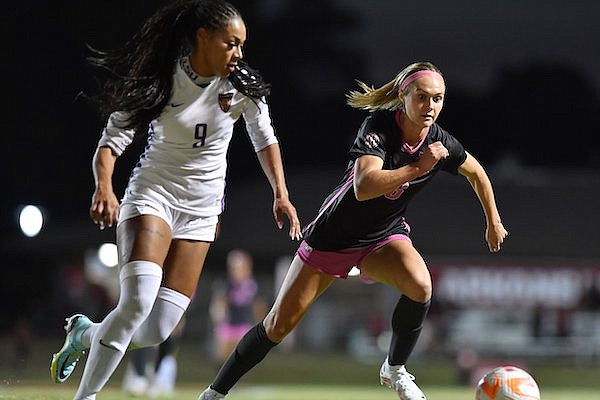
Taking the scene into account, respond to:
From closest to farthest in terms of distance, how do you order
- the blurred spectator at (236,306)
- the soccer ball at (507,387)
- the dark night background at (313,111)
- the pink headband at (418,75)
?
1. the pink headband at (418,75)
2. the soccer ball at (507,387)
3. the blurred spectator at (236,306)
4. the dark night background at (313,111)

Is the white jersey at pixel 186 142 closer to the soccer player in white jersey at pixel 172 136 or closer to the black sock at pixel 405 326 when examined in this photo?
the soccer player in white jersey at pixel 172 136

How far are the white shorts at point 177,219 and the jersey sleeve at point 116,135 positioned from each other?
0.25 m

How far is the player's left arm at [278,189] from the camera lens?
552cm

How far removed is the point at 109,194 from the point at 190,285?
673 mm

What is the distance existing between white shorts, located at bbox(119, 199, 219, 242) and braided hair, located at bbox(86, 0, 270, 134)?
→ 1.15 feet

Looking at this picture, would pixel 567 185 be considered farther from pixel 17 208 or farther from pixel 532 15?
pixel 17 208

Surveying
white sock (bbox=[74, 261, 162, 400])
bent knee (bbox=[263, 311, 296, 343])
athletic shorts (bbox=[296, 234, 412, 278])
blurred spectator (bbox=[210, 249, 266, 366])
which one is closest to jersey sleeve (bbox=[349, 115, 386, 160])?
athletic shorts (bbox=[296, 234, 412, 278])

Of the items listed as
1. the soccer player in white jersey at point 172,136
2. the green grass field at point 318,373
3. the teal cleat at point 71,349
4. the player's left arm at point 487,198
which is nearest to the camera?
the soccer player in white jersey at point 172,136

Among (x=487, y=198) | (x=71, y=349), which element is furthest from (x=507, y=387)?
(x=71, y=349)

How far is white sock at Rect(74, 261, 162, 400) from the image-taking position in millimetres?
4973

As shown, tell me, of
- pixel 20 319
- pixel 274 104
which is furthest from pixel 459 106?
pixel 20 319

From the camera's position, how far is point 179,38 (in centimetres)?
537

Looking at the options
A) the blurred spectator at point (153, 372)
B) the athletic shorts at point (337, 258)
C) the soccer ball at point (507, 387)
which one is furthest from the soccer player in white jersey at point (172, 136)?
the blurred spectator at point (153, 372)

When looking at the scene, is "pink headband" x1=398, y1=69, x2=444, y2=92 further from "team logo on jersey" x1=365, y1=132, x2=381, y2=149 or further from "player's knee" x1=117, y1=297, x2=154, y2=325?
"player's knee" x1=117, y1=297, x2=154, y2=325
